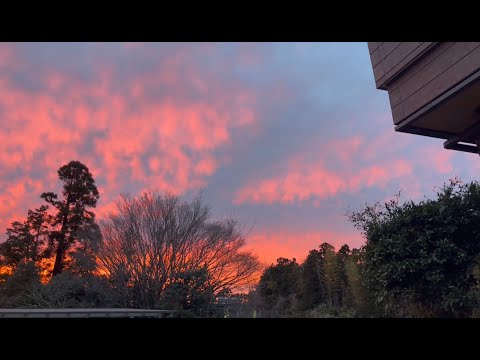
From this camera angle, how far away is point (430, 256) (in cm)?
478

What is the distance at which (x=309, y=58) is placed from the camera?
612cm

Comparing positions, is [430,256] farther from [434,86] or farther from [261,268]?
[261,268]

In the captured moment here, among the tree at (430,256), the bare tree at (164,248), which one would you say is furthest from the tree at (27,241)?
the tree at (430,256)

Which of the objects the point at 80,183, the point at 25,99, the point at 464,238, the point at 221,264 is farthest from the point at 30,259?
the point at 464,238

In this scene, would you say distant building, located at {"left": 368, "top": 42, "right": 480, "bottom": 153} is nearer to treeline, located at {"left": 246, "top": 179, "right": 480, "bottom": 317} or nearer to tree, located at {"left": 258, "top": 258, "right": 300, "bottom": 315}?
treeline, located at {"left": 246, "top": 179, "right": 480, "bottom": 317}

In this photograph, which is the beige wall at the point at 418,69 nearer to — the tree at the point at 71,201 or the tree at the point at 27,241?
the tree at the point at 71,201

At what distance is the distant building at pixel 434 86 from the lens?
12.4ft

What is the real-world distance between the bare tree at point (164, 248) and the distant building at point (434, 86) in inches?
182

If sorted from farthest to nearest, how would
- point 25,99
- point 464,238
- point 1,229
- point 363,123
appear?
point 1,229, point 363,123, point 25,99, point 464,238

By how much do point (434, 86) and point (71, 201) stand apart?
1316 cm

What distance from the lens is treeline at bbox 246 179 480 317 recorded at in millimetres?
4621

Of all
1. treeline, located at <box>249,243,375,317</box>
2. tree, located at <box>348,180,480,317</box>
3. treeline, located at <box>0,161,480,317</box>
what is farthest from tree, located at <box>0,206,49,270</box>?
tree, located at <box>348,180,480,317</box>

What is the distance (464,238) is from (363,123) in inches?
135
